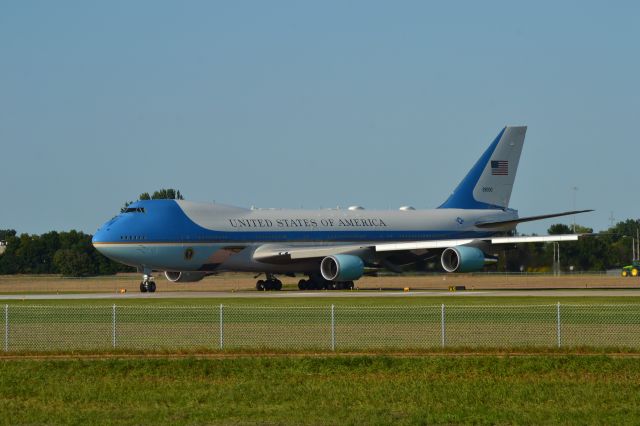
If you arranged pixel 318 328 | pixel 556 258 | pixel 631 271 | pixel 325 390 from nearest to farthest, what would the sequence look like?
pixel 325 390
pixel 318 328
pixel 556 258
pixel 631 271

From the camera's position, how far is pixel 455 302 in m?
50.2

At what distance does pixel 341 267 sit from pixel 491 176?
51.1ft

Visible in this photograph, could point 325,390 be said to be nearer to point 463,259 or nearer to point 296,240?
point 463,259

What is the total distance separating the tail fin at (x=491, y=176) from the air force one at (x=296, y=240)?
1.89ft

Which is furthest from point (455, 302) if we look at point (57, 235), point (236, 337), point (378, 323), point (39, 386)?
point (57, 235)

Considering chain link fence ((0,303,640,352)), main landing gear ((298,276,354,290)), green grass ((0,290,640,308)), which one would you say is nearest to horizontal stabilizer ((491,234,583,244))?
main landing gear ((298,276,354,290))

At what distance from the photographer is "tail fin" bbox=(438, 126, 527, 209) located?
7650 centimetres

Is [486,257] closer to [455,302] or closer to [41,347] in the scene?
[455,302]

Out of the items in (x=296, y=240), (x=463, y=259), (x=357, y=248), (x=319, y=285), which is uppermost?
(x=296, y=240)

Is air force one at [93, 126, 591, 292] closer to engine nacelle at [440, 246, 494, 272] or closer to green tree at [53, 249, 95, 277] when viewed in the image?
engine nacelle at [440, 246, 494, 272]

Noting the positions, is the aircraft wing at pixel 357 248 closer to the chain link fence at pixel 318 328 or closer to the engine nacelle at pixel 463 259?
the engine nacelle at pixel 463 259

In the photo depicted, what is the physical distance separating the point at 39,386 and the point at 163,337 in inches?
411

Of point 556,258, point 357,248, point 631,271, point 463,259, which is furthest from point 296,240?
point 631,271

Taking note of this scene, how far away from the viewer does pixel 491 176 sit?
252ft
